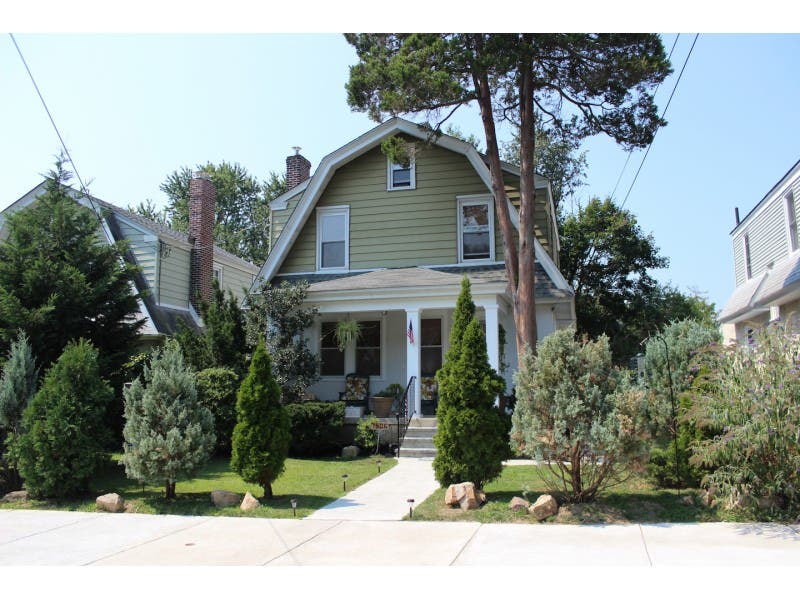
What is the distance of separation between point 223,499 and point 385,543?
280 cm

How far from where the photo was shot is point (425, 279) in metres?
13.2

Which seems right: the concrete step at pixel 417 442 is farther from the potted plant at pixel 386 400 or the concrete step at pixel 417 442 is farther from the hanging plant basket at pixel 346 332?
the hanging plant basket at pixel 346 332

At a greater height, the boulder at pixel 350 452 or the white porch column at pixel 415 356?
the white porch column at pixel 415 356

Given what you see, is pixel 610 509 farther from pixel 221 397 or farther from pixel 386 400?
pixel 221 397

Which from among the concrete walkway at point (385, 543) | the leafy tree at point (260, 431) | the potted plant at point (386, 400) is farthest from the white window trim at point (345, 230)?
the concrete walkway at point (385, 543)

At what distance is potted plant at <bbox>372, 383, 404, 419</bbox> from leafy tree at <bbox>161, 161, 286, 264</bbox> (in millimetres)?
27957

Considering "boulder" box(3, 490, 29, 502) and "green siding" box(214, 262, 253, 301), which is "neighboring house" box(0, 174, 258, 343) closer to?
Result: "green siding" box(214, 262, 253, 301)

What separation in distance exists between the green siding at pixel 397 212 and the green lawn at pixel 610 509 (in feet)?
25.1

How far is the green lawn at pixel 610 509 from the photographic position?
663 cm

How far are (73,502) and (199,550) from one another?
3.54m

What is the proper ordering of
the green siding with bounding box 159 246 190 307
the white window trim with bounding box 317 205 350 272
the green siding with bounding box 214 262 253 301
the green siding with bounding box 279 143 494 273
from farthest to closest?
the green siding with bounding box 214 262 253 301 < the green siding with bounding box 159 246 190 307 < the white window trim with bounding box 317 205 350 272 < the green siding with bounding box 279 143 494 273

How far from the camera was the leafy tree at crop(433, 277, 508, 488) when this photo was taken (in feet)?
25.2

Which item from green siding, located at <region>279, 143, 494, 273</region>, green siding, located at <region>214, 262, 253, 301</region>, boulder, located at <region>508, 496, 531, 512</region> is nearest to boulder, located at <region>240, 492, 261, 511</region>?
boulder, located at <region>508, 496, 531, 512</region>

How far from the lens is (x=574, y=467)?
702cm
